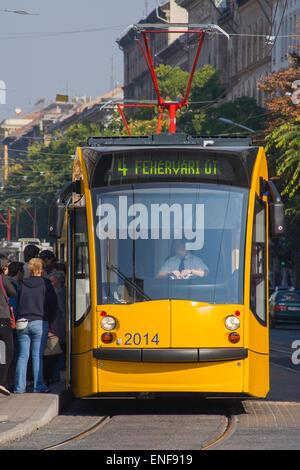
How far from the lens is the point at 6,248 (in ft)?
194

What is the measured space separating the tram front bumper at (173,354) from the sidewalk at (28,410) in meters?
0.90

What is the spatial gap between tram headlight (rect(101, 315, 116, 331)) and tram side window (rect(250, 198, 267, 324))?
1487mm

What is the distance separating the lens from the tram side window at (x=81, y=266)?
43.4 feet

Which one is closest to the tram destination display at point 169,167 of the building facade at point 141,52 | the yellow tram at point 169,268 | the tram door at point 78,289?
the yellow tram at point 169,268

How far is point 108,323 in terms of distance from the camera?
1295 centimetres

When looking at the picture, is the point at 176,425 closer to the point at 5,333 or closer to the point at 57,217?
the point at 57,217

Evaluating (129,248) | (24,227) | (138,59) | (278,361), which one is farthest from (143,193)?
(138,59)

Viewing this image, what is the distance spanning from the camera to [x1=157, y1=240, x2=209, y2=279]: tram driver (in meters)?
13.0

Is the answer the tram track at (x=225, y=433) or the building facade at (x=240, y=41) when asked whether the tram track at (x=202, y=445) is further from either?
the building facade at (x=240, y=41)

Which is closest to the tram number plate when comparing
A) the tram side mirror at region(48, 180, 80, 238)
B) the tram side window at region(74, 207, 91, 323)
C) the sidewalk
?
the tram side window at region(74, 207, 91, 323)

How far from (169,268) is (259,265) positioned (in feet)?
3.53

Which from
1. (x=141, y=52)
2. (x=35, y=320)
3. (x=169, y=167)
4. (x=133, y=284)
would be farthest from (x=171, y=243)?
(x=141, y=52)

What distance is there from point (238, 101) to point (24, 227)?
50761 mm

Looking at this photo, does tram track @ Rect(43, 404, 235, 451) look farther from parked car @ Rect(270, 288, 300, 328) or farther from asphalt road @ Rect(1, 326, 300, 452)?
parked car @ Rect(270, 288, 300, 328)
